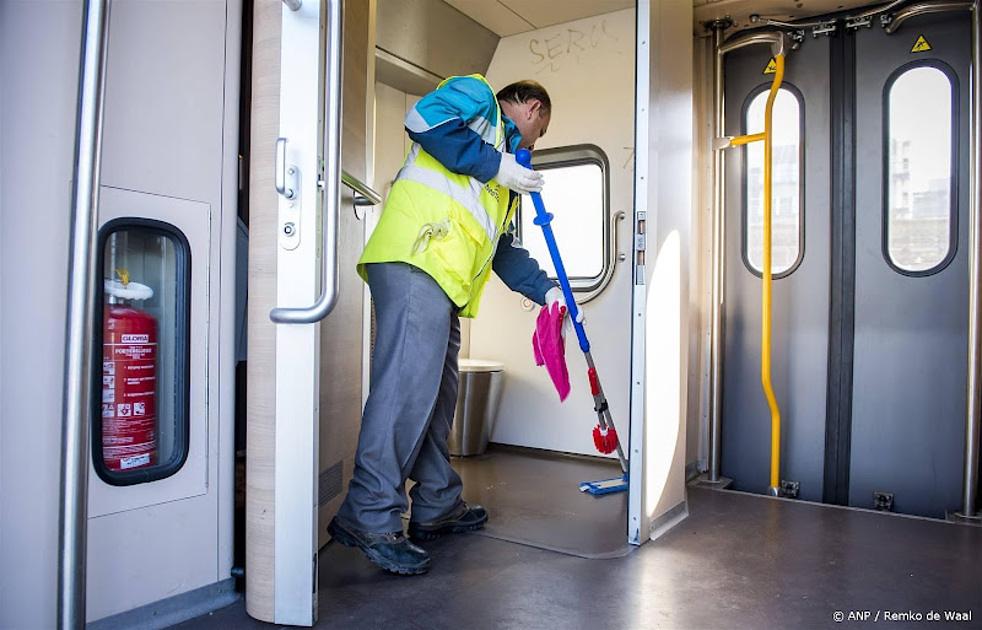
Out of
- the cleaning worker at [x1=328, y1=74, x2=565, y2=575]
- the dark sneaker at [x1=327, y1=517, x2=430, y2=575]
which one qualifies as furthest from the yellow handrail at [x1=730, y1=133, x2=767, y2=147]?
the dark sneaker at [x1=327, y1=517, x2=430, y2=575]

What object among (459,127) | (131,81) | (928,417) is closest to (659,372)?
(459,127)

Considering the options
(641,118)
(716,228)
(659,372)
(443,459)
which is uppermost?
(641,118)

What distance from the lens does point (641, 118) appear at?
2387 millimetres

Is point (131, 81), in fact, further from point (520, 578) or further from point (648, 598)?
point (648, 598)

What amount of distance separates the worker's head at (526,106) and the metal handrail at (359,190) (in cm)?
61

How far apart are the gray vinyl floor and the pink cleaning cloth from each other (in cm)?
58

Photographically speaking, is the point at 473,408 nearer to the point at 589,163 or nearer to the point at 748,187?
the point at 589,163

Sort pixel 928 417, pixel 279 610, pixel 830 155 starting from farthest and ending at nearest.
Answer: pixel 830 155, pixel 928 417, pixel 279 610

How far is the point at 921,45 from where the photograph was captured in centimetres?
314

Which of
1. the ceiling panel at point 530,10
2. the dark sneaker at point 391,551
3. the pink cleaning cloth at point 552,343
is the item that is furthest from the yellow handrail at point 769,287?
the dark sneaker at point 391,551

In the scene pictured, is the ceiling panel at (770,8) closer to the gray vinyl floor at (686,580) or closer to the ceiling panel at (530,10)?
the ceiling panel at (530,10)

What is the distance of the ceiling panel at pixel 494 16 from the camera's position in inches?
144

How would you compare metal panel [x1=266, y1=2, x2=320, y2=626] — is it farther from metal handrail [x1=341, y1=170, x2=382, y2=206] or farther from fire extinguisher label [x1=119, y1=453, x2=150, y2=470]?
metal handrail [x1=341, y1=170, x2=382, y2=206]

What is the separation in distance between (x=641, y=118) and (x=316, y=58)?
48.0 inches
